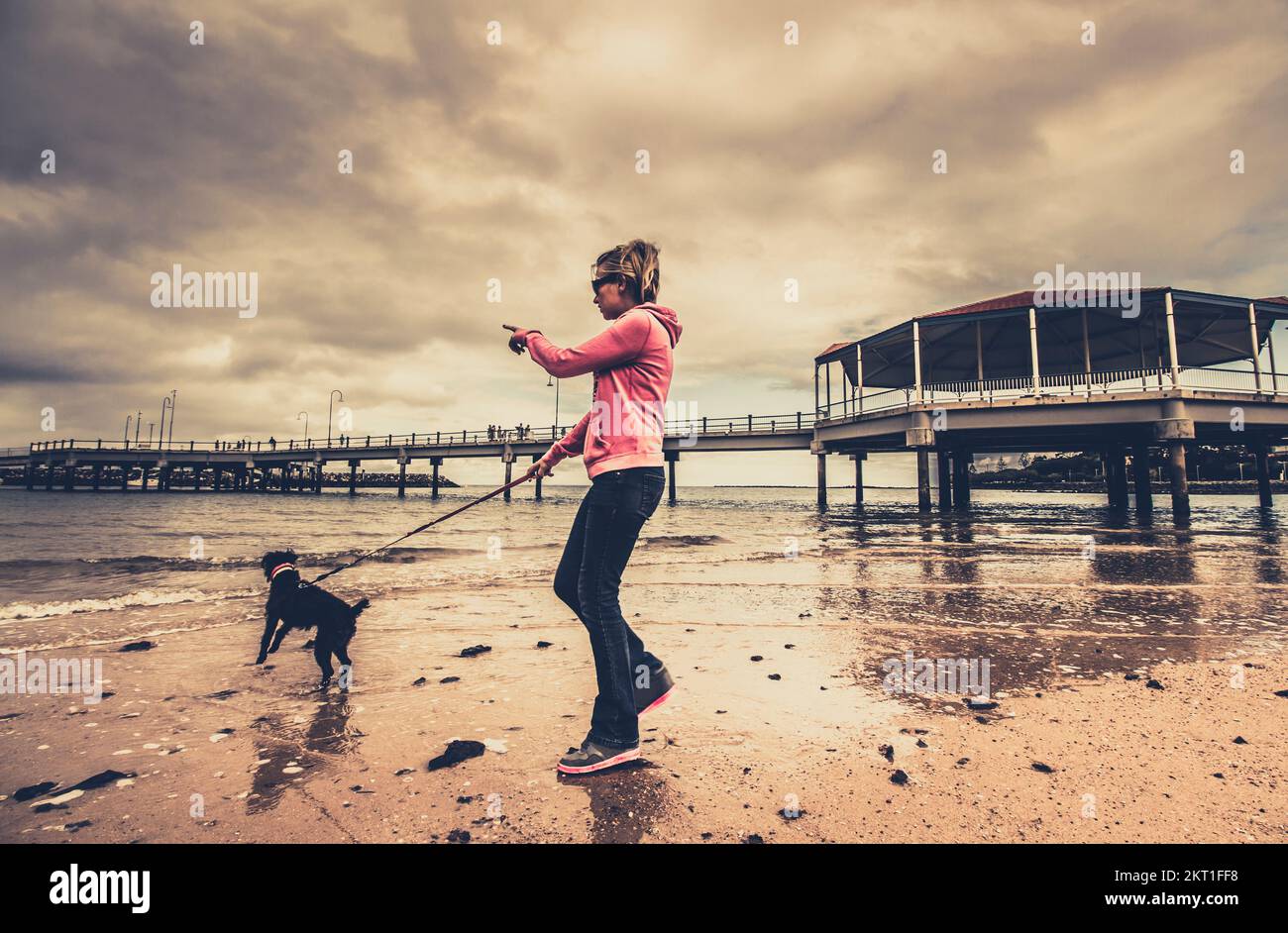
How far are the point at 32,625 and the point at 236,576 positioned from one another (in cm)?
330

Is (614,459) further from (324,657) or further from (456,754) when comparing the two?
(324,657)

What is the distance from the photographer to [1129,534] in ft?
45.2

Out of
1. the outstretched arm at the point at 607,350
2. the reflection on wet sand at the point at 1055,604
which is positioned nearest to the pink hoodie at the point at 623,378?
the outstretched arm at the point at 607,350

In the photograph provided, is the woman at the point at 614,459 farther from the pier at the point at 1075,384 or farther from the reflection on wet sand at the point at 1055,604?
the pier at the point at 1075,384

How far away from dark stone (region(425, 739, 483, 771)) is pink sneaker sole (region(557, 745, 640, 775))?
0.39m

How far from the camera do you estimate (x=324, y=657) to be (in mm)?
3316

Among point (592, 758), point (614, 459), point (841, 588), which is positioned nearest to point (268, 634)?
point (592, 758)

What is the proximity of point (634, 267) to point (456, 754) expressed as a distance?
2.12 m

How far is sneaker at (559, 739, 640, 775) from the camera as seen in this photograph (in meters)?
2.12

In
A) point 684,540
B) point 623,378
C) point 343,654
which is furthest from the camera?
point 684,540

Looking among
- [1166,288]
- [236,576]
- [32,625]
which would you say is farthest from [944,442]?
[32,625]

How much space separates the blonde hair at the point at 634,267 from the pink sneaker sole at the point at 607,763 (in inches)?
72.5

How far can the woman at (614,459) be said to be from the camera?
2.24 metres
